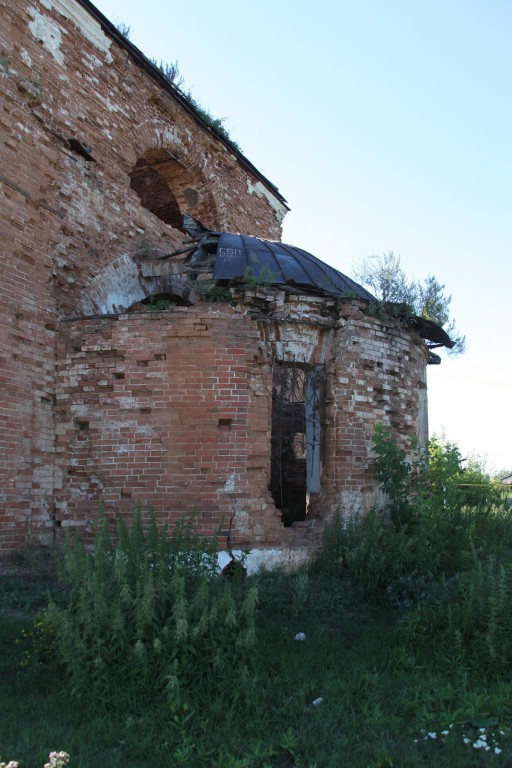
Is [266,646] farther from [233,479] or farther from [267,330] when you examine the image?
[267,330]

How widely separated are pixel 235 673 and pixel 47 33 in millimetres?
7377

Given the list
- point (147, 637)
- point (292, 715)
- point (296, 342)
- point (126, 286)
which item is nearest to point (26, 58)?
point (126, 286)

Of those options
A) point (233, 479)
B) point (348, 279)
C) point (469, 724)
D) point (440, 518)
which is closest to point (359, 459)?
point (440, 518)

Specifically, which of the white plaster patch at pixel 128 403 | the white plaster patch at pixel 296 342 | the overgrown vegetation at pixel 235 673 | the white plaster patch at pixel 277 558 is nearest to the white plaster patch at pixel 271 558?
the white plaster patch at pixel 277 558

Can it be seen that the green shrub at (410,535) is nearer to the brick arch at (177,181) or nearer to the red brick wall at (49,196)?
the red brick wall at (49,196)

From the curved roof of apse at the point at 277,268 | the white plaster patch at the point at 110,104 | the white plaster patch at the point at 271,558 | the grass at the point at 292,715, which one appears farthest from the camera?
the white plaster patch at the point at 110,104

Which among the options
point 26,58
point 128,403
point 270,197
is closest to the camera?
point 128,403

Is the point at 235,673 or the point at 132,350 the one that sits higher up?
the point at 132,350

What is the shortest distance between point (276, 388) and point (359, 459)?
1.88 metres

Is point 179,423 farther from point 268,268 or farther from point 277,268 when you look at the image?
point 277,268

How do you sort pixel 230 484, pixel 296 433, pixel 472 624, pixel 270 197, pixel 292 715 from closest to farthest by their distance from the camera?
pixel 292 715 < pixel 472 624 < pixel 230 484 < pixel 296 433 < pixel 270 197

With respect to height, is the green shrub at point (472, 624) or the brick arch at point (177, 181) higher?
Result: the brick arch at point (177, 181)

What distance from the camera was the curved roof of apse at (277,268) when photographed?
7.76 meters

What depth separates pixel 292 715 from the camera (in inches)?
167
